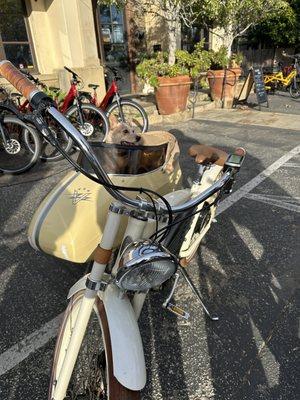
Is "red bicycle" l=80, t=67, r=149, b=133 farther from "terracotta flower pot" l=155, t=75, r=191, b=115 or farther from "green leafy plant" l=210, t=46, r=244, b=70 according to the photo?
"green leafy plant" l=210, t=46, r=244, b=70

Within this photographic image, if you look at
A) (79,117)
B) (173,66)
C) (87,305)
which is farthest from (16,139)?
(87,305)

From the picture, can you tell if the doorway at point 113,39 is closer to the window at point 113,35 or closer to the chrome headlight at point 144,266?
the window at point 113,35

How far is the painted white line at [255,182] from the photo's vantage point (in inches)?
153

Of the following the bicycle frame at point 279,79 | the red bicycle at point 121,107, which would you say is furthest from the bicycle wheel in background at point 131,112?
the bicycle frame at point 279,79

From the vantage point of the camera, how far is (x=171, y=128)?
24.1ft

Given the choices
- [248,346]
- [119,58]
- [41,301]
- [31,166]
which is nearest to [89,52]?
[119,58]

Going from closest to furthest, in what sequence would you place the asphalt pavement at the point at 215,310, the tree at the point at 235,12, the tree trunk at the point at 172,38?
1. the asphalt pavement at the point at 215,310
2. the tree trunk at the point at 172,38
3. the tree at the point at 235,12

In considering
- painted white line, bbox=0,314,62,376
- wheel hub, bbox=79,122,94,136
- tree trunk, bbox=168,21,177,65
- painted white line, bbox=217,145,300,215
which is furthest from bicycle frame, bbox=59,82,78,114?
painted white line, bbox=0,314,62,376

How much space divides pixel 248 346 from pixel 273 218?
176 cm

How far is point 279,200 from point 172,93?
14.8 feet

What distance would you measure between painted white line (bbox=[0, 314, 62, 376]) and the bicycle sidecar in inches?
21.5

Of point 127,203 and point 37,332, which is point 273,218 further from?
point 127,203

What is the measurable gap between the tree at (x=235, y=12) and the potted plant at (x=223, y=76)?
23.3 inches

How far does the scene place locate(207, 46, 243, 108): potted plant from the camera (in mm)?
8828
